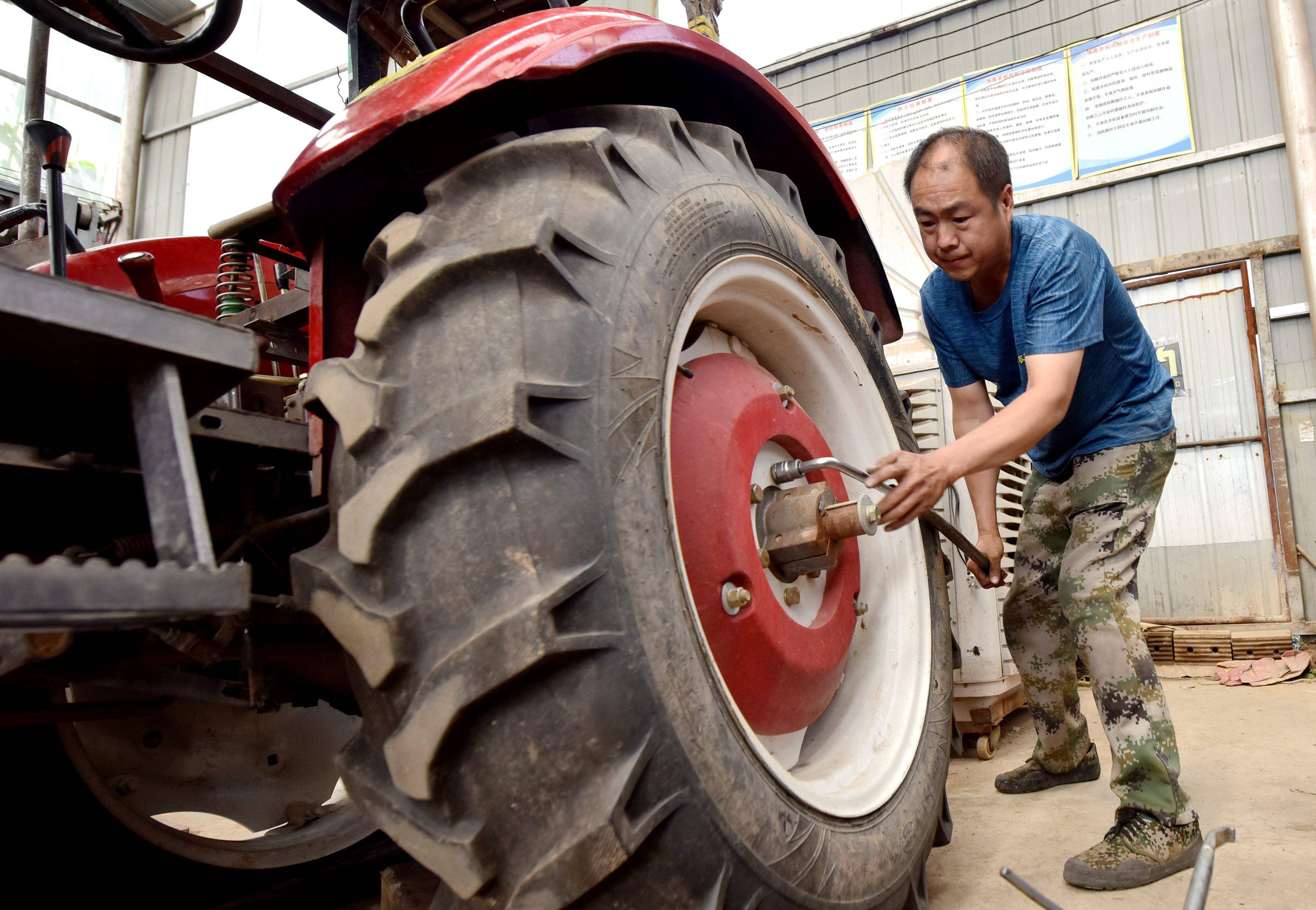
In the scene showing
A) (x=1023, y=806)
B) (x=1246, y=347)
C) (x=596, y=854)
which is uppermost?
(x=1246, y=347)

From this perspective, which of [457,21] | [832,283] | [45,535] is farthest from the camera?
[457,21]

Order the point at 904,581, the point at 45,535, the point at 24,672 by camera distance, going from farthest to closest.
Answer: the point at 904,581, the point at 45,535, the point at 24,672

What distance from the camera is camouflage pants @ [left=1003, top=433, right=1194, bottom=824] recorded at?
67.8 inches

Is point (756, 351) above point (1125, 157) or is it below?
below

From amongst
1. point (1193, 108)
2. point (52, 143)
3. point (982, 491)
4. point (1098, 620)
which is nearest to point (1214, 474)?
point (1193, 108)

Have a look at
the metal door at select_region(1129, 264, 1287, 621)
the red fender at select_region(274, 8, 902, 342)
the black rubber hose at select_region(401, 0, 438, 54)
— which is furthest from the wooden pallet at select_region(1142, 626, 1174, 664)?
the black rubber hose at select_region(401, 0, 438, 54)

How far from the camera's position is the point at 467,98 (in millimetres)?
1007

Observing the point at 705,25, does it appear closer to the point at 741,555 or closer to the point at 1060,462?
the point at 1060,462

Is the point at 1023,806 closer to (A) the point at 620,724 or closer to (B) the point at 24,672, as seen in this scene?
(A) the point at 620,724

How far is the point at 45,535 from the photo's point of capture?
113cm

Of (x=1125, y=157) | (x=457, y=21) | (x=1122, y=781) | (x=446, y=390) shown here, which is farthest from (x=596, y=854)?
(x=1125, y=157)

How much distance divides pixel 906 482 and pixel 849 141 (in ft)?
21.2

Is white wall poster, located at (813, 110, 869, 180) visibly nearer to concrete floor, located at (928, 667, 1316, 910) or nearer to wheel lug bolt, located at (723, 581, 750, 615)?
concrete floor, located at (928, 667, 1316, 910)

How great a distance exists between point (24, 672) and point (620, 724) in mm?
725
